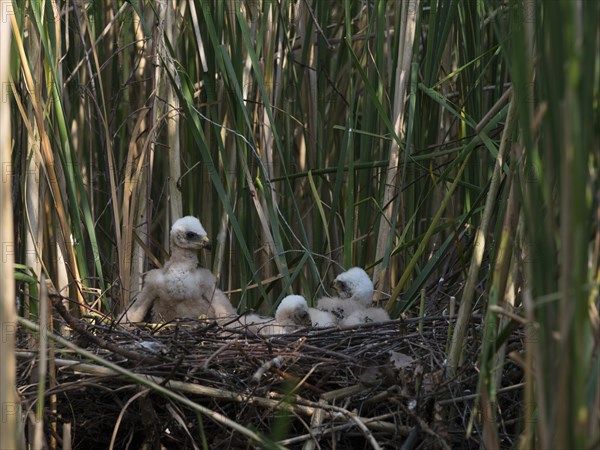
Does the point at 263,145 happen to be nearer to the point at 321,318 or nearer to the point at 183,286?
the point at 183,286

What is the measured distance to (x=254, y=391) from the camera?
104 inches

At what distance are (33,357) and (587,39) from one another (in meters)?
1.77

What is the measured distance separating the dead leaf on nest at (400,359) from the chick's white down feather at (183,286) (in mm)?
880

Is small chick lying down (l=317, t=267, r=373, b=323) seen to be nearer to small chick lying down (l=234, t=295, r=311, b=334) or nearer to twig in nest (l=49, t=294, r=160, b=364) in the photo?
small chick lying down (l=234, t=295, r=311, b=334)

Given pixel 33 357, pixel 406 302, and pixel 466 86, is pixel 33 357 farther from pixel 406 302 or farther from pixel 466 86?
pixel 466 86

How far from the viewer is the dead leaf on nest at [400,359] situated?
2.71 m

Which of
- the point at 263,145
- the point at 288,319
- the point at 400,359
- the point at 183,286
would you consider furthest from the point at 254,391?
the point at 263,145

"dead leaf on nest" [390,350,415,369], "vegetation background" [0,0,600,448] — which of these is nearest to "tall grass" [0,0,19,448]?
"vegetation background" [0,0,600,448]

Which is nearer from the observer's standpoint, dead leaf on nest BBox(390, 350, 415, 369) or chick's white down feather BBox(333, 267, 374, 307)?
dead leaf on nest BBox(390, 350, 415, 369)

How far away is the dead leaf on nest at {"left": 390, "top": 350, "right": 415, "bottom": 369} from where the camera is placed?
2711mm

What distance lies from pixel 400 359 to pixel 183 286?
1019 mm

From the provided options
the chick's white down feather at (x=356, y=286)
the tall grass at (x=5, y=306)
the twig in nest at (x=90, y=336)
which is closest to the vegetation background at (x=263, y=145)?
the chick's white down feather at (x=356, y=286)

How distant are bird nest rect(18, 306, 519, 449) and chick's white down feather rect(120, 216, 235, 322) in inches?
22.5

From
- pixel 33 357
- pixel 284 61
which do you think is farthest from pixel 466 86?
pixel 33 357
